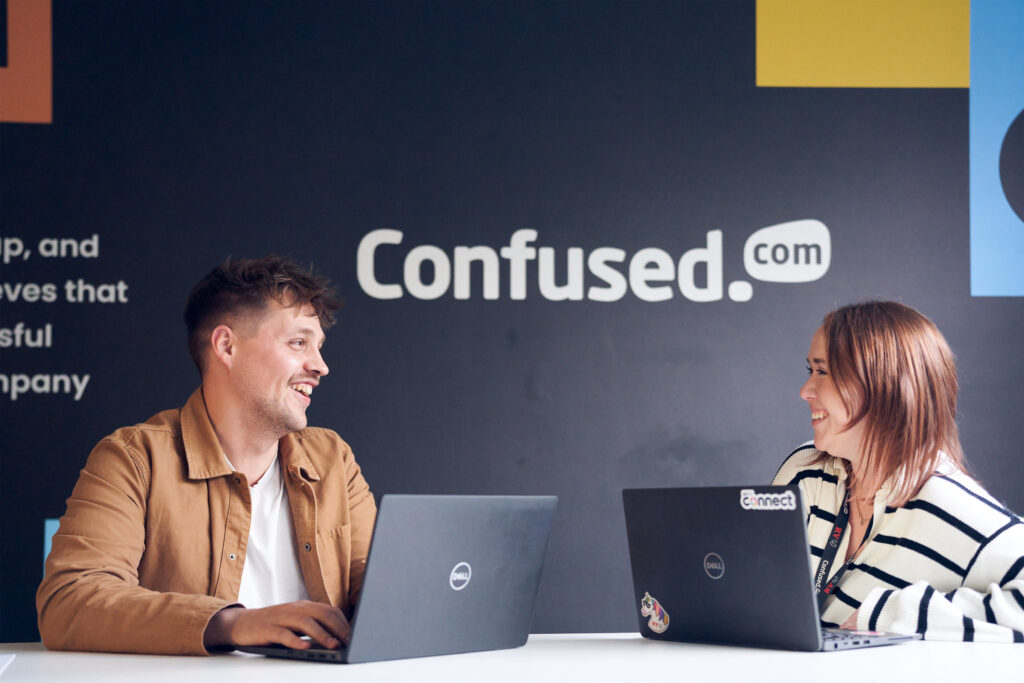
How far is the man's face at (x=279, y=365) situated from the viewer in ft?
7.95

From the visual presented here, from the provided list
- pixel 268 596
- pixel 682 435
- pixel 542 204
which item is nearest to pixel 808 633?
pixel 268 596

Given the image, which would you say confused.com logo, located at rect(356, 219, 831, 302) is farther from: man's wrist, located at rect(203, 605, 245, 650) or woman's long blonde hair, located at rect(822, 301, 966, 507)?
man's wrist, located at rect(203, 605, 245, 650)

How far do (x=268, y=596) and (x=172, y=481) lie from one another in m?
0.32

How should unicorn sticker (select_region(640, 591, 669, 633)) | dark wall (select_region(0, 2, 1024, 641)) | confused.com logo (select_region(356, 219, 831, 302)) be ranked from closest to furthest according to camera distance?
unicorn sticker (select_region(640, 591, 669, 633))
dark wall (select_region(0, 2, 1024, 641))
confused.com logo (select_region(356, 219, 831, 302))

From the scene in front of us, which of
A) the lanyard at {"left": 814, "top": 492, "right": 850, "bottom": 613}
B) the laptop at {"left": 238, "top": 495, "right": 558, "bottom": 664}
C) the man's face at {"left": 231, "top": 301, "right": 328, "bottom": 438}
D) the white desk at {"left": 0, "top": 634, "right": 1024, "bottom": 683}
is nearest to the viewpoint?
the white desk at {"left": 0, "top": 634, "right": 1024, "bottom": 683}

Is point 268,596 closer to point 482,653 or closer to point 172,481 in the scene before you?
point 172,481

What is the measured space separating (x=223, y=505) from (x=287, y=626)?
0.69m

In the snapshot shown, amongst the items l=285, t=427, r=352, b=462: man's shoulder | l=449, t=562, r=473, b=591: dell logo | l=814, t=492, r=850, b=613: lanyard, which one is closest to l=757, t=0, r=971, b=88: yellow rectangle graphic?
l=814, t=492, r=850, b=613: lanyard

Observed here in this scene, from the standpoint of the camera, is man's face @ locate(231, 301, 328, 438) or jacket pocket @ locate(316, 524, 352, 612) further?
man's face @ locate(231, 301, 328, 438)

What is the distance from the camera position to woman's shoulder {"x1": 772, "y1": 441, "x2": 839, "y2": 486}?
243cm

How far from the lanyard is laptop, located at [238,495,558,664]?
0.70 m

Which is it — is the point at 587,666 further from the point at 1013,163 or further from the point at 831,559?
the point at 1013,163

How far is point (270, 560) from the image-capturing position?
7.59ft

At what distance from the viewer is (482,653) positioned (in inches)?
68.2
